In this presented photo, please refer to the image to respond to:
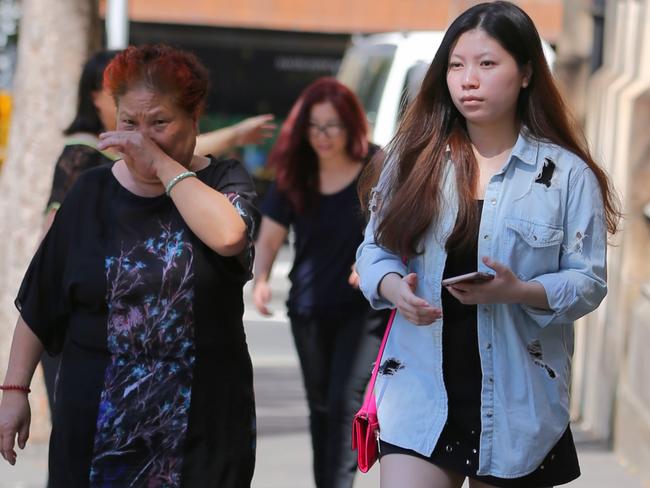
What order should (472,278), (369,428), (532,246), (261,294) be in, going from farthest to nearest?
(261,294)
(369,428)
(532,246)
(472,278)

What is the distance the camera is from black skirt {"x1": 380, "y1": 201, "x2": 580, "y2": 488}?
3.51 m

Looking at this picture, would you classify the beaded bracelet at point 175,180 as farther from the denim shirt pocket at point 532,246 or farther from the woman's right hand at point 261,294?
the woman's right hand at point 261,294

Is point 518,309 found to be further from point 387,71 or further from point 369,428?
point 387,71

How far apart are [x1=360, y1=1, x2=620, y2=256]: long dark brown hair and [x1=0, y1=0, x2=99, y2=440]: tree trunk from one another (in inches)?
173

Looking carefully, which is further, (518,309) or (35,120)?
(35,120)

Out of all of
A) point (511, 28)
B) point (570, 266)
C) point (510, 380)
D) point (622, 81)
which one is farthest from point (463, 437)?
point (622, 81)

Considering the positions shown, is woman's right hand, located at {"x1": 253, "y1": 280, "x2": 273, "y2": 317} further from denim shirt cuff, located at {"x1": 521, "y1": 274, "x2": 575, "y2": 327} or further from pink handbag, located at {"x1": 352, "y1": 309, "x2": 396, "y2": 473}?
denim shirt cuff, located at {"x1": 521, "y1": 274, "x2": 575, "y2": 327}

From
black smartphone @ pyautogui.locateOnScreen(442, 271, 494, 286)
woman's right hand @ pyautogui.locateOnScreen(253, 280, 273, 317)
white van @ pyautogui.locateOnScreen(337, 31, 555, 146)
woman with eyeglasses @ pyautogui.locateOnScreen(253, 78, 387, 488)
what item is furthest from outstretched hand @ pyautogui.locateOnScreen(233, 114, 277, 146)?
white van @ pyautogui.locateOnScreen(337, 31, 555, 146)

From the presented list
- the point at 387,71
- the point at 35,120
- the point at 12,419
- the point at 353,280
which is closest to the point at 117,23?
the point at 35,120

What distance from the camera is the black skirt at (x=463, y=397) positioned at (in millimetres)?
3506

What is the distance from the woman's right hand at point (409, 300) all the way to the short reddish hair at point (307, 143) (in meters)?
2.75

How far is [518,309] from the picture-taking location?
3506 millimetres

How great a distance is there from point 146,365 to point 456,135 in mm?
984

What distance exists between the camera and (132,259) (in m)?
3.58
